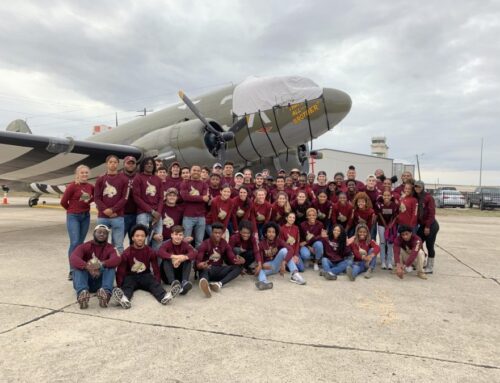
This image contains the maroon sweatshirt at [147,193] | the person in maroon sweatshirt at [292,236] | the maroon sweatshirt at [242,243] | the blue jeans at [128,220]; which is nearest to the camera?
the maroon sweatshirt at [147,193]

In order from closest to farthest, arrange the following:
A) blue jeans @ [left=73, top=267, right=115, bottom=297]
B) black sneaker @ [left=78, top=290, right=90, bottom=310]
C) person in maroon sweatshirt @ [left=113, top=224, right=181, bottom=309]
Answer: black sneaker @ [left=78, top=290, right=90, bottom=310] → blue jeans @ [left=73, top=267, right=115, bottom=297] → person in maroon sweatshirt @ [left=113, top=224, right=181, bottom=309]

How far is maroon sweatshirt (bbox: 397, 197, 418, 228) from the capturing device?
215 inches

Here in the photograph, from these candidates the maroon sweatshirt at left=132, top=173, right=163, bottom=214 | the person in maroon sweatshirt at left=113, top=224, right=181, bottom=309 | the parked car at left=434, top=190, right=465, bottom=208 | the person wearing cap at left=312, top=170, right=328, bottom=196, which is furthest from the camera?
the parked car at left=434, top=190, right=465, bottom=208

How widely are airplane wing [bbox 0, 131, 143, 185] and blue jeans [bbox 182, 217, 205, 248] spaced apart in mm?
4640

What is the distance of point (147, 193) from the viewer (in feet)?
15.9

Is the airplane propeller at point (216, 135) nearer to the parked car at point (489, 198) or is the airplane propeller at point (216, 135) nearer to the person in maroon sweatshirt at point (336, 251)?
the person in maroon sweatshirt at point (336, 251)

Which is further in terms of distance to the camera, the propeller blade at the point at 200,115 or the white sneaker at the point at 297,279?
the propeller blade at the point at 200,115

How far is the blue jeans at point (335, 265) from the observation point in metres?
5.11

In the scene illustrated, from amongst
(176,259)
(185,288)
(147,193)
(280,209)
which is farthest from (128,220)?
(280,209)

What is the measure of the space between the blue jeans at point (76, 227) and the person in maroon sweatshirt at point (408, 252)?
4478mm

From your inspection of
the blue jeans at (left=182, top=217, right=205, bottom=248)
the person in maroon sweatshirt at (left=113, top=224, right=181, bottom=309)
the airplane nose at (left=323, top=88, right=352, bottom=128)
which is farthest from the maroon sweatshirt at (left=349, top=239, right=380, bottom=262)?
the airplane nose at (left=323, top=88, right=352, bottom=128)

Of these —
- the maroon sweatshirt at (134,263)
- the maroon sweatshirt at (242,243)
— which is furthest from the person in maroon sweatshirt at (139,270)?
the maroon sweatshirt at (242,243)

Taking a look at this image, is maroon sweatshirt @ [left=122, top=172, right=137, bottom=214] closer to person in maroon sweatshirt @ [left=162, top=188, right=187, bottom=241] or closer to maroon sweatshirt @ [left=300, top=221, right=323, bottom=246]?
person in maroon sweatshirt @ [left=162, top=188, right=187, bottom=241]

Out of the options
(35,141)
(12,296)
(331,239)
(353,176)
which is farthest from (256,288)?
(35,141)
